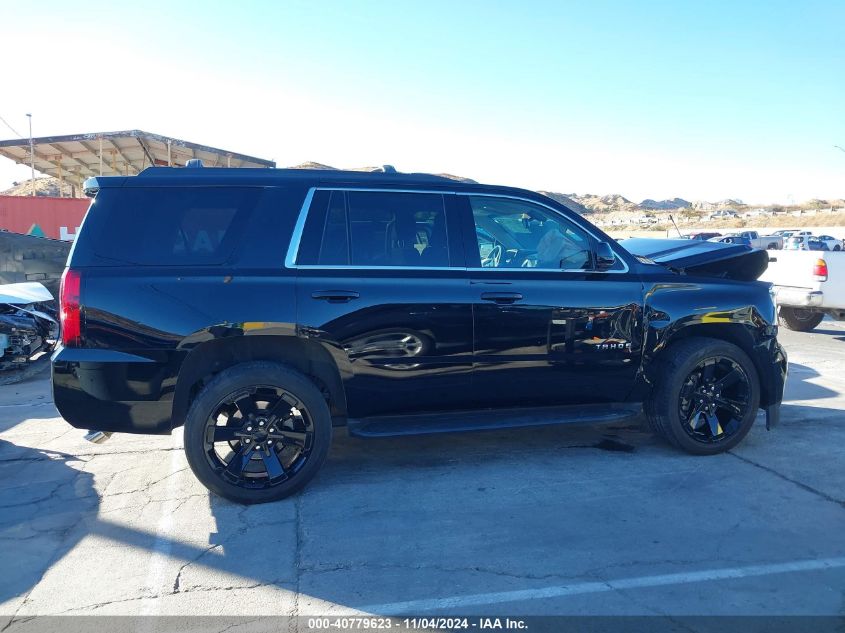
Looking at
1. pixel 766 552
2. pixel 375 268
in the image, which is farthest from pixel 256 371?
pixel 766 552

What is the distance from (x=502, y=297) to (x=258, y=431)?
1.85 meters

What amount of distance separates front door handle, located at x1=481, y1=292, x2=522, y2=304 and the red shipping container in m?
15.1

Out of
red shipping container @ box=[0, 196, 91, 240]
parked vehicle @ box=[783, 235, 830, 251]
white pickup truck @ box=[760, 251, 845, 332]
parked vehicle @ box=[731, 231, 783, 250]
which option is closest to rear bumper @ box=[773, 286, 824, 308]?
white pickup truck @ box=[760, 251, 845, 332]

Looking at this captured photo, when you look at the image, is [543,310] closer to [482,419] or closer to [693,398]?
[482,419]

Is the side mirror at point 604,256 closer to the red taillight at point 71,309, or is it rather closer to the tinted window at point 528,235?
the tinted window at point 528,235

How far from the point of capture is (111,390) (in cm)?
410

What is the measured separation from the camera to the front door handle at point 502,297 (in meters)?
4.56

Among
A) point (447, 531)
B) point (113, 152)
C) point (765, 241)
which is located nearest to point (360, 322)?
point (447, 531)

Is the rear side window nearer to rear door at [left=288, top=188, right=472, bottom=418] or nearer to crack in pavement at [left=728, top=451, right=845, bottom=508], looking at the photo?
rear door at [left=288, top=188, right=472, bottom=418]

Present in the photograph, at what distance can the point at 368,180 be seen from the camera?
459cm

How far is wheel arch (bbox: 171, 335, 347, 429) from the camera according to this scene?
13.9 ft

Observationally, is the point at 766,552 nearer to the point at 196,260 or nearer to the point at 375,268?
the point at 375,268

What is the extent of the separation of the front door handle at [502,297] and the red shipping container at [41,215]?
1505 centimetres

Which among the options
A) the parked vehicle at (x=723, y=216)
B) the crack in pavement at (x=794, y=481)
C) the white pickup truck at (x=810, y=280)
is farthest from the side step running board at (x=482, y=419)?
the parked vehicle at (x=723, y=216)
